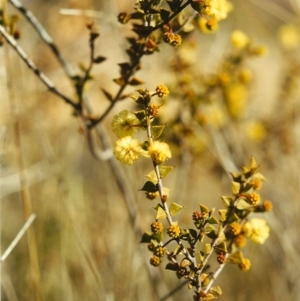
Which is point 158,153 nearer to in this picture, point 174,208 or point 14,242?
point 174,208

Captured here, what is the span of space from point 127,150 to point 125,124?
5cm

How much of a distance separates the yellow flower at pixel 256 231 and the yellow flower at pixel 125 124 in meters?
0.28

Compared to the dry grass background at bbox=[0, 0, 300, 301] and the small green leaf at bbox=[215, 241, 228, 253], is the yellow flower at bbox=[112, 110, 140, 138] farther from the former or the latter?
the dry grass background at bbox=[0, 0, 300, 301]

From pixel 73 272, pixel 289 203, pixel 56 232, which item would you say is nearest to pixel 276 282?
pixel 289 203

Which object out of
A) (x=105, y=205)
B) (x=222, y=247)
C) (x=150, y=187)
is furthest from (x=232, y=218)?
(x=105, y=205)

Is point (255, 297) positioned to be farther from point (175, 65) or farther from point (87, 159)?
point (87, 159)

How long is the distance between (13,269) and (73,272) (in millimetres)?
287

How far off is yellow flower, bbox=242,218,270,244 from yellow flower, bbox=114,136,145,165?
0.87 ft

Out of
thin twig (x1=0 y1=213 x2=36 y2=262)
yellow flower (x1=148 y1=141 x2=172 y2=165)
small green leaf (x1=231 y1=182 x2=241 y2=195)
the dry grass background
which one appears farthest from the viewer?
the dry grass background

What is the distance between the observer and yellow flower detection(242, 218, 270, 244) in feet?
2.56

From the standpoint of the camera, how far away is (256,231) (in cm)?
78

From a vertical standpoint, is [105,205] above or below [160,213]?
above

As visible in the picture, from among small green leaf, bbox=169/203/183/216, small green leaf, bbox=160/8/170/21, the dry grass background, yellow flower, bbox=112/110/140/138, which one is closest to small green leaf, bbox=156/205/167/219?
small green leaf, bbox=169/203/183/216

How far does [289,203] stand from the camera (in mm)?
1722
